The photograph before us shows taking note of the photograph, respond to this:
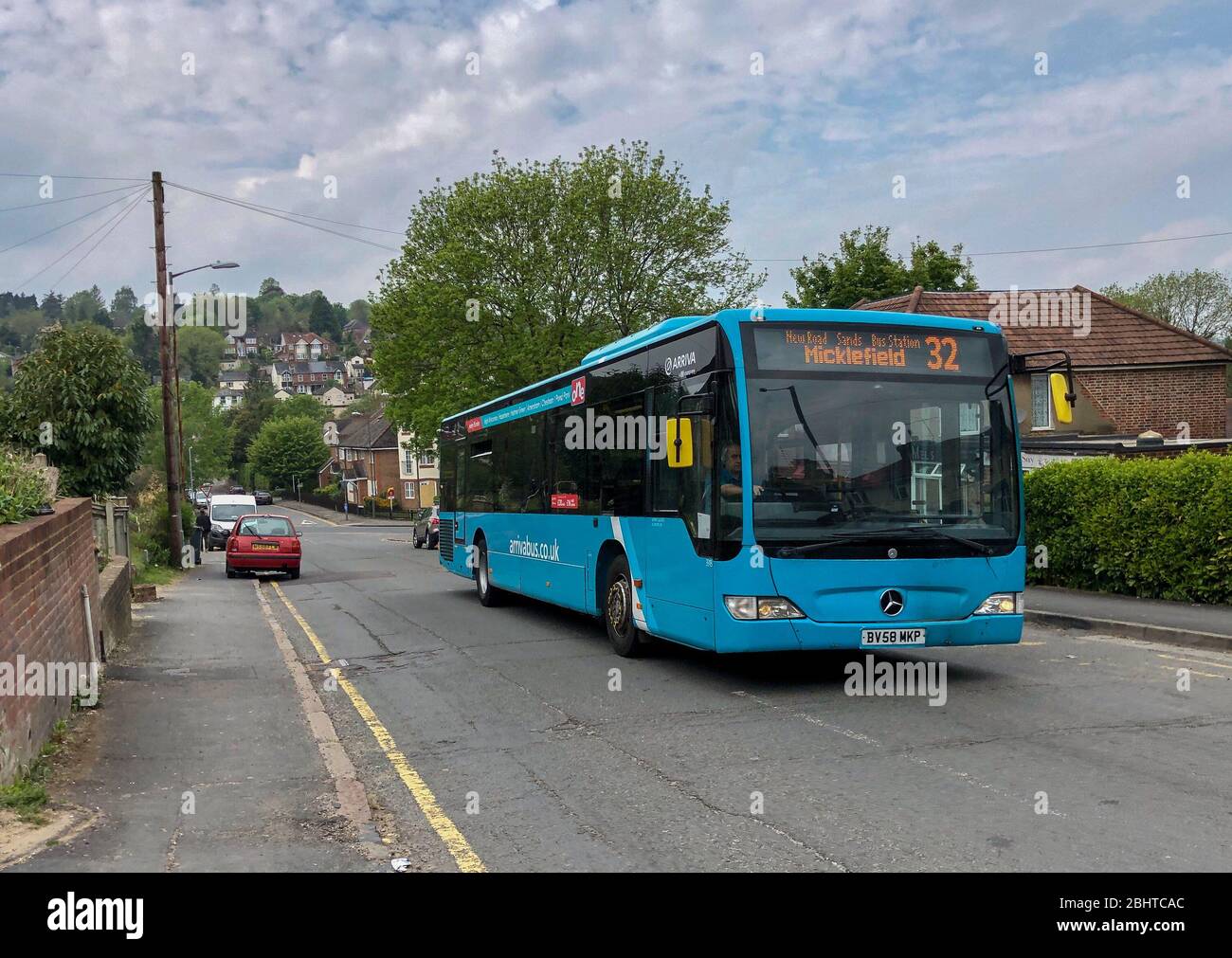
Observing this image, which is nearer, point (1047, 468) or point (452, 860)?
point (452, 860)

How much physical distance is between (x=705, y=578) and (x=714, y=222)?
34374 millimetres

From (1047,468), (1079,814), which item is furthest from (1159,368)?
(1079,814)

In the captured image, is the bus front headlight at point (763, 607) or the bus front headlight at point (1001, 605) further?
the bus front headlight at point (1001, 605)

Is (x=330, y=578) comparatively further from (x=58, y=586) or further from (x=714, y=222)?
(x=714, y=222)

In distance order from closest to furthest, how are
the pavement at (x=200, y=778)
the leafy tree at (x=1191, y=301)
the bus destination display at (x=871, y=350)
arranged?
the pavement at (x=200, y=778) < the bus destination display at (x=871, y=350) < the leafy tree at (x=1191, y=301)

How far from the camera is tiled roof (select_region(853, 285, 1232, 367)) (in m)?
29.9

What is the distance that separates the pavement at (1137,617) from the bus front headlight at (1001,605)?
3783 mm

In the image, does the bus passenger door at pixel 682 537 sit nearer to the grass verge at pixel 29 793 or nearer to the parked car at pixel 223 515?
the grass verge at pixel 29 793

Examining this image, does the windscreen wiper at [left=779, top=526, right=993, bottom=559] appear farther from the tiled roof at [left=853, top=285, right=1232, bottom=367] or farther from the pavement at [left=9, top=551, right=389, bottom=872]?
the tiled roof at [left=853, top=285, right=1232, bottom=367]

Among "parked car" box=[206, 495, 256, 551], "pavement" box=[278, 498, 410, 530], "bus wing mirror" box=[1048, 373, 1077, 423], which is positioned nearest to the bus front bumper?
"bus wing mirror" box=[1048, 373, 1077, 423]

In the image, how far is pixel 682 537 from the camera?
9891mm

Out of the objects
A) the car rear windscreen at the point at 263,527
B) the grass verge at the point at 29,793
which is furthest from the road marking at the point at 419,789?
the car rear windscreen at the point at 263,527

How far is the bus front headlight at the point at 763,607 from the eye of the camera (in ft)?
29.3

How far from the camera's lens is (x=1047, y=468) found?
17578mm
